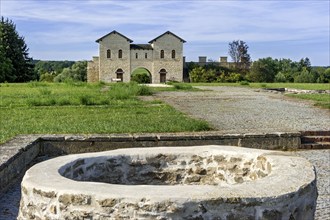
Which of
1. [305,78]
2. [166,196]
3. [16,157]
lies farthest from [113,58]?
[166,196]

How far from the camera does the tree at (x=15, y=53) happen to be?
51.2m

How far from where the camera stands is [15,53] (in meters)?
52.2

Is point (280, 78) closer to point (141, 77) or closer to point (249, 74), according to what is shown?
point (249, 74)

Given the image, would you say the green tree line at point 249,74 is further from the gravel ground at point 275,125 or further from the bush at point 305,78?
the gravel ground at point 275,125

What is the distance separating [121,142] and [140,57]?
174 ft

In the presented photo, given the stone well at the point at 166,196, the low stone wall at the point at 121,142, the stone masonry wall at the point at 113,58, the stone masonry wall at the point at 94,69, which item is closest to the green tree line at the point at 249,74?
the stone masonry wall at the point at 113,58

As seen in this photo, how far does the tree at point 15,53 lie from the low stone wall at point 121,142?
42.7m

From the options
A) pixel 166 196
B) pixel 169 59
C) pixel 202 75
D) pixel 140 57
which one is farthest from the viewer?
pixel 140 57

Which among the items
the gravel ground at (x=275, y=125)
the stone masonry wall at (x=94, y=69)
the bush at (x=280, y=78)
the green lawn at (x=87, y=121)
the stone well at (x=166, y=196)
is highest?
the stone masonry wall at (x=94, y=69)

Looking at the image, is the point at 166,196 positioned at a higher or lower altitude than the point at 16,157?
higher

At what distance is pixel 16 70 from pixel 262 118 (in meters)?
42.1

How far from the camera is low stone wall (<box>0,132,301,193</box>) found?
8.15 meters

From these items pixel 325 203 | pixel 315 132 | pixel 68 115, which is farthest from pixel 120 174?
pixel 68 115

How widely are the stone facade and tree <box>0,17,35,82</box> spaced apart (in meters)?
10.1
